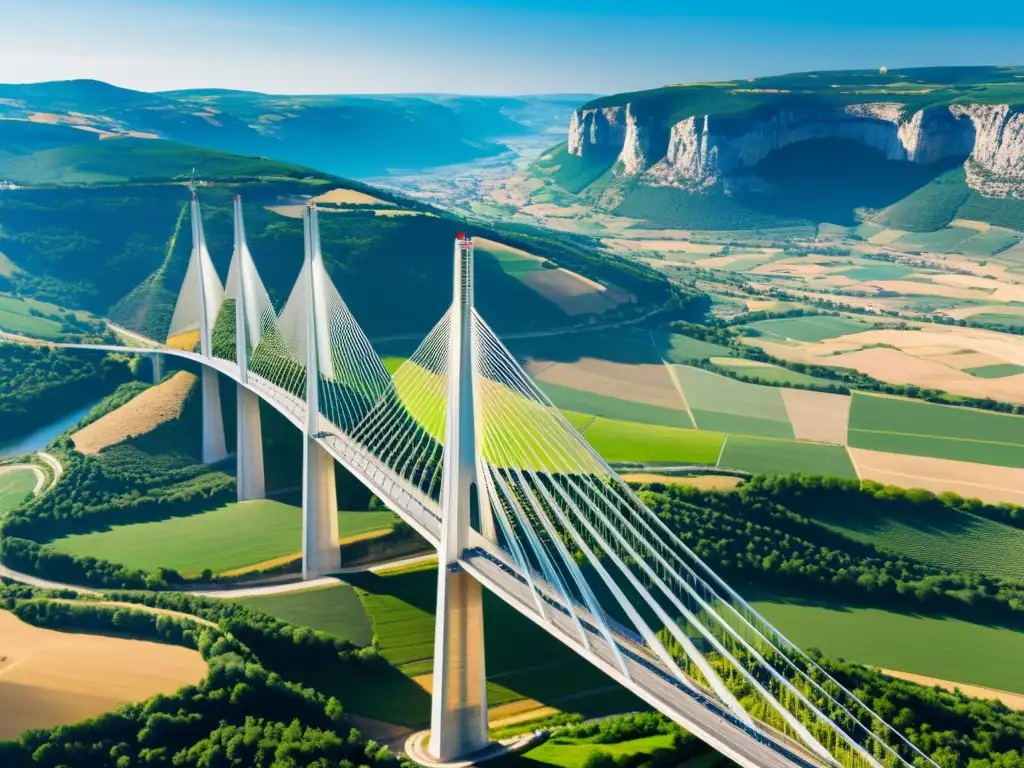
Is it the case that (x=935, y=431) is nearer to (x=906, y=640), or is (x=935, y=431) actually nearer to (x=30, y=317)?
(x=906, y=640)

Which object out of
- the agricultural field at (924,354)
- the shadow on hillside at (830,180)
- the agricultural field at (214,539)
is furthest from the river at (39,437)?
the shadow on hillside at (830,180)

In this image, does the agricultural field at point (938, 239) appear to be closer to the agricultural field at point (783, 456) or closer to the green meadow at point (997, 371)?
the green meadow at point (997, 371)

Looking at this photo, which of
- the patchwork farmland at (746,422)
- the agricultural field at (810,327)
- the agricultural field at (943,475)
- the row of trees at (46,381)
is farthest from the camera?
the agricultural field at (810,327)

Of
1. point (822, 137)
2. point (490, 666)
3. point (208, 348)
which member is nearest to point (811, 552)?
point (490, 666)

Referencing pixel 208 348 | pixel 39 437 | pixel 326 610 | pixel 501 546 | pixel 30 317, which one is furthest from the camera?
pixel 30 317

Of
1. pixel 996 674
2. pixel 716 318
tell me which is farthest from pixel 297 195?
pixel 996 674

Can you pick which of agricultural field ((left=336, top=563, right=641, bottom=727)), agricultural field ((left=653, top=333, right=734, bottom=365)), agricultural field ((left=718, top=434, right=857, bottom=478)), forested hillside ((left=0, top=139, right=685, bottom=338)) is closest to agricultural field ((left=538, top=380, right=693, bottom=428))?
agricultural field ((left=718, top=434, right=857, bottom=478))

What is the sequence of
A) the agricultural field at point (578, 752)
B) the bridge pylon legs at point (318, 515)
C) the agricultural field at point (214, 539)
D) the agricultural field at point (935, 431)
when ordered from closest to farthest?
the agricultural field at point (578, 752) < the bridge pylon legs at point (318, 515) < the agricultural field at point (214, 539) < the agricultural field at point (935, 431)

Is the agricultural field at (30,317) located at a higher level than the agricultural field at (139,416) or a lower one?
higher
